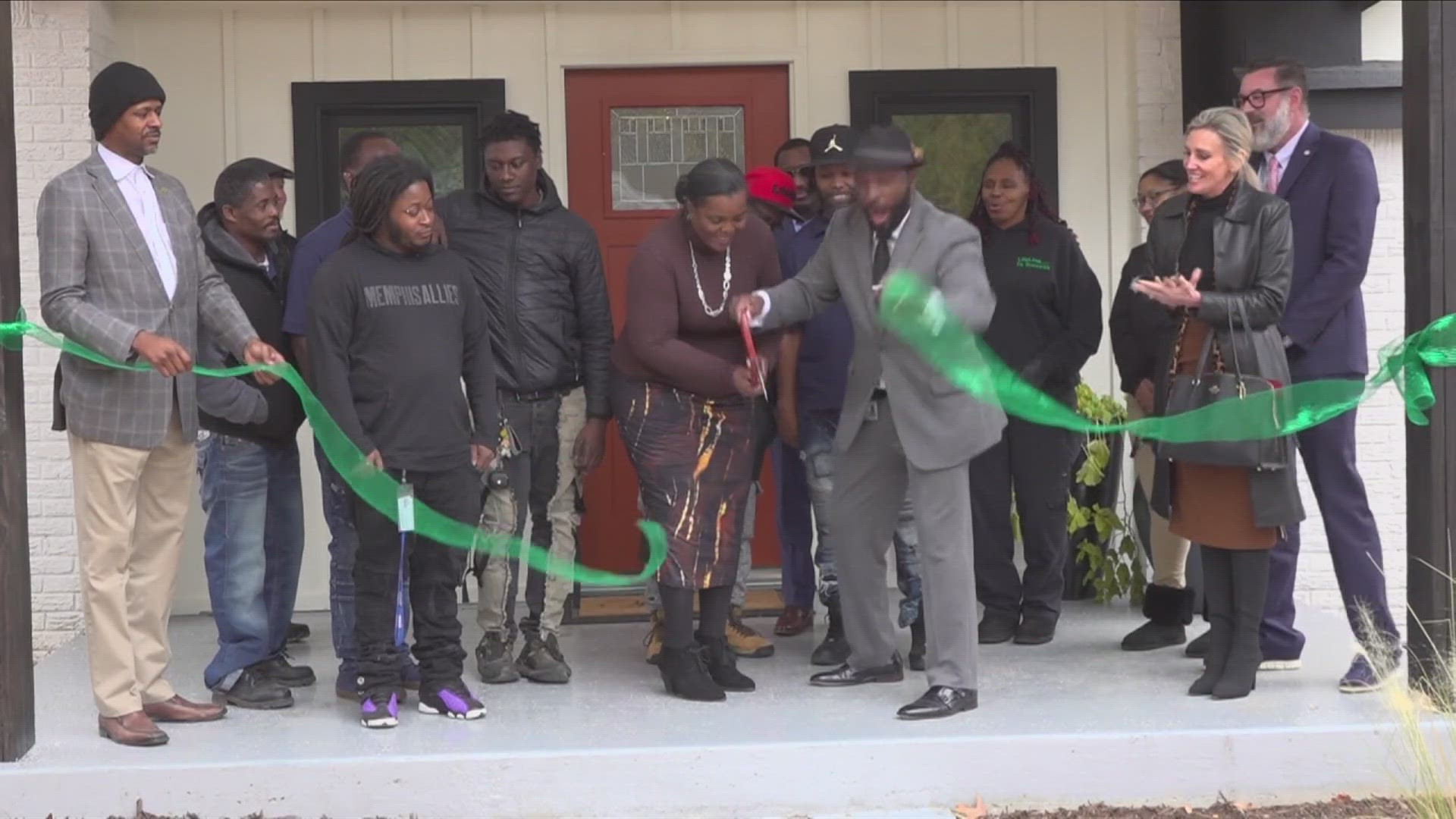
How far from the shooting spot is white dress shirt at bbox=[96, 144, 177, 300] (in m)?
5.75

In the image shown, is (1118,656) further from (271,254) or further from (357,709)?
(271,254)

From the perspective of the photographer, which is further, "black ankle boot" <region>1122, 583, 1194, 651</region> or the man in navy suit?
"black ankle boot" <region>1122, 583, 1194, 651</region>

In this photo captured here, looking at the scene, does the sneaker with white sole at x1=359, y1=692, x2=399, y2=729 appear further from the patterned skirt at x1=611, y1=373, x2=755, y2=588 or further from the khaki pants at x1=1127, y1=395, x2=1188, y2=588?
the khaki pants at x1=1127, y1=395, x2=1188, y2=588

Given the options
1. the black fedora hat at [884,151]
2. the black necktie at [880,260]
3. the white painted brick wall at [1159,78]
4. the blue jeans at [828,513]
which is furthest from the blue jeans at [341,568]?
the white painted brick wall at [1159,78]

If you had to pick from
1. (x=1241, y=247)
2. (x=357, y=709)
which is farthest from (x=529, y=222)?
(x=1241, y=247)

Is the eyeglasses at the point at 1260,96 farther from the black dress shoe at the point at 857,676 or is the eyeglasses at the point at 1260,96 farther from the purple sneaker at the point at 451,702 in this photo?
the purple sneaker at the point at 451,702

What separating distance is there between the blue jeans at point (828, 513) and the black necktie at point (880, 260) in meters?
0.88

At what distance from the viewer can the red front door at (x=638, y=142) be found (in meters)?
8.54

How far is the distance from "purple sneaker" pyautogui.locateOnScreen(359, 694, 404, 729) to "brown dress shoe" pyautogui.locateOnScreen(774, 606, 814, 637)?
2078 mm

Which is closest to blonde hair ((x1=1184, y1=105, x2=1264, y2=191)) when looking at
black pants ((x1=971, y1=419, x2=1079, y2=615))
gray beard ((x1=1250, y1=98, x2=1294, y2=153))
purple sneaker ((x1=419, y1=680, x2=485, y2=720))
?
gray beard ((x1=1250, y1=98, x2=1294, y2=153))

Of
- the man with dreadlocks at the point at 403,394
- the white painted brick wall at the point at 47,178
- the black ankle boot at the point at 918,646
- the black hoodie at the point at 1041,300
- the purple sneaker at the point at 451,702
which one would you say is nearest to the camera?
the man with dreadlocks at the point at 403,394

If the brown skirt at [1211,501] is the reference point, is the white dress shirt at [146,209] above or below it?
above

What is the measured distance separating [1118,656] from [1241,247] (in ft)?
6.05

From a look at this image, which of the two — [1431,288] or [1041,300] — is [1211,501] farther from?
[1041,300]
